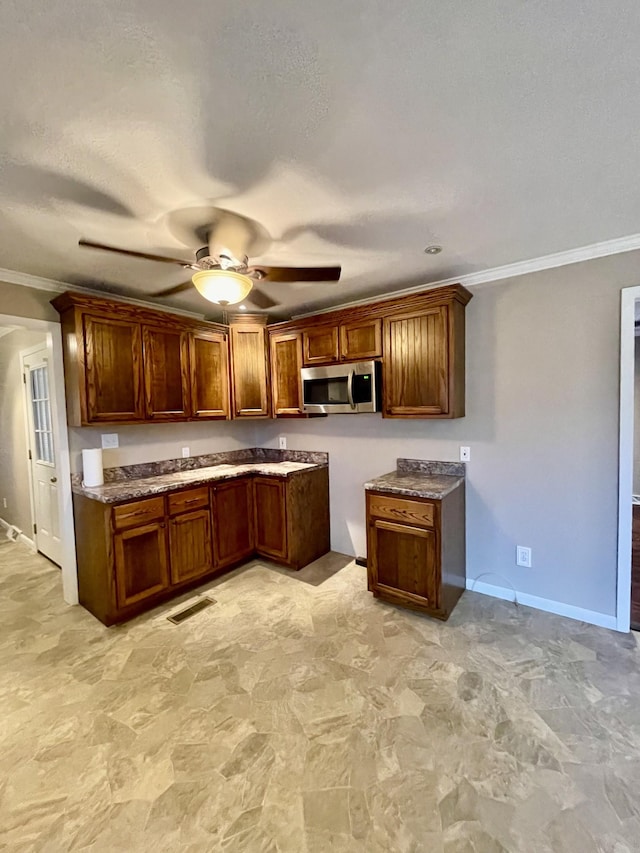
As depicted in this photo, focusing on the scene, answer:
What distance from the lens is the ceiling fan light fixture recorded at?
186 cm

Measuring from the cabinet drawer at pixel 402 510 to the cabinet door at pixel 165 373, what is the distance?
1909 mm

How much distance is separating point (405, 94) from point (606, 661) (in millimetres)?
3078

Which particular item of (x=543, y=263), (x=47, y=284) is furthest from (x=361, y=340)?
(x=47, y=284)

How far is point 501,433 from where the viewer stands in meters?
2.90

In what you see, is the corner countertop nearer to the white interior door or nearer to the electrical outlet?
the electrical outlet

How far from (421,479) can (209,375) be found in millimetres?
2231

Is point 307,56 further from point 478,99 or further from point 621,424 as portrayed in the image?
point 621,424

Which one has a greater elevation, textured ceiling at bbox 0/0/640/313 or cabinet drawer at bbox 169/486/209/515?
textured ceiling at bbox 0/0/640/313

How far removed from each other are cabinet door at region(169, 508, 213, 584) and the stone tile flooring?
1.40 feet

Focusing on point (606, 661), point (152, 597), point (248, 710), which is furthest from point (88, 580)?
point (606, 661)

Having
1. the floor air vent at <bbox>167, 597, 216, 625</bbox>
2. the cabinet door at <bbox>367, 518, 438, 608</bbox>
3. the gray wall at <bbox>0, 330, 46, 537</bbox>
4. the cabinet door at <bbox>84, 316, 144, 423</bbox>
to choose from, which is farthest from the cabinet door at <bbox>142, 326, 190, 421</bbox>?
the cabinet door at <bbox>367, 518, 438, 608</bbox>

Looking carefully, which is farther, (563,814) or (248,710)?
(248,710)

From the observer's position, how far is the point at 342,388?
3.29 meters

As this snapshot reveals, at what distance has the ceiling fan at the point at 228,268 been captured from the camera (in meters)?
1.88
